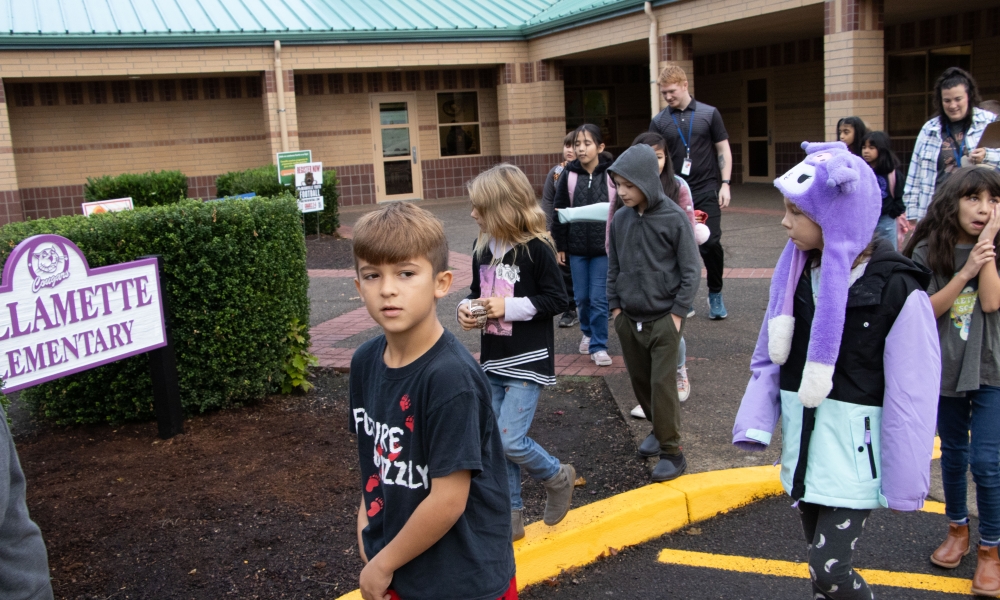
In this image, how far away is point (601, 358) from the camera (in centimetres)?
635

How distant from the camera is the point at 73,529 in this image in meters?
3.88

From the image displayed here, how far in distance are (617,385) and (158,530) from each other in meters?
3.08

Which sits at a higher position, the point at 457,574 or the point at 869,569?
the point at 457,574

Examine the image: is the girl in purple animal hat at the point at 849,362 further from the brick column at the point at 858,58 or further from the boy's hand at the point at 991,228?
the brick column at the point at 858,58

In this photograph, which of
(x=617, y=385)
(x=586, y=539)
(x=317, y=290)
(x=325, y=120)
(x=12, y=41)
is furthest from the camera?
(x=325, y=120)

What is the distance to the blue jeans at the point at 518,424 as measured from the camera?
3488 millimetres

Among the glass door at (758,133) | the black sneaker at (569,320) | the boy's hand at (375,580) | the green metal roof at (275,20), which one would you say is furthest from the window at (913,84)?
the boy's hand at (375,580)

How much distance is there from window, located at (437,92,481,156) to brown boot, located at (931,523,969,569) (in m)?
18.2

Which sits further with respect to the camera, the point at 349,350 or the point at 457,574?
the point at 349,350

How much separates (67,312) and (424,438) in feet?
9.83

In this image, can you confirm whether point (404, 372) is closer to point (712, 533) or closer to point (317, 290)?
point (712, 533)

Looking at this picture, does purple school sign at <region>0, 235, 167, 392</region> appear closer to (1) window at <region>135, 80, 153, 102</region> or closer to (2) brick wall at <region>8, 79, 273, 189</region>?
(2) brick wall at <region>8, 79, 273, 189</region>

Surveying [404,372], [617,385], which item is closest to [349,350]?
[617,385]

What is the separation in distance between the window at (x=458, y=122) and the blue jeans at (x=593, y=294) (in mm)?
14813
